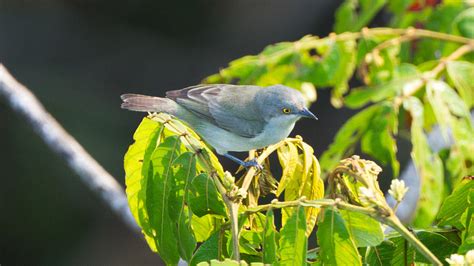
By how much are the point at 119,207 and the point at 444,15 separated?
202 centimetres

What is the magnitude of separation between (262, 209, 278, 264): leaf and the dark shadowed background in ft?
16.2

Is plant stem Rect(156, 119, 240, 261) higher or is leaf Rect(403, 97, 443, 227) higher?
plant stem Rect(156, 119, 240, 261)

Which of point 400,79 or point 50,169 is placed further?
point 50,169

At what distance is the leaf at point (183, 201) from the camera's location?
7.38 ft

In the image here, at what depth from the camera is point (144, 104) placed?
3.15 meters

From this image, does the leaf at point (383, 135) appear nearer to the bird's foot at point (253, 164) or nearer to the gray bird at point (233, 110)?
the gray bird at point (233, 110)

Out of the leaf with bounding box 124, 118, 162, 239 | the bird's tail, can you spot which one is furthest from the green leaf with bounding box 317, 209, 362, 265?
the bird's tail

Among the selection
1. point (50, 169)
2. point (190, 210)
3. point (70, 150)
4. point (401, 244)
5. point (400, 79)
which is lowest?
point (401, 244)

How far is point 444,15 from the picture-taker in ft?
12.9

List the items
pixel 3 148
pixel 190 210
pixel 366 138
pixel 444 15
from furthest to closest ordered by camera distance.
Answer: pixel 3 148 → pixel 444 15 → pixel 366 138 → pixel 190 210

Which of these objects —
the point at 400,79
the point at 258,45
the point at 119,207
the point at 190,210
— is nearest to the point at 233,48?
the point at 258,45

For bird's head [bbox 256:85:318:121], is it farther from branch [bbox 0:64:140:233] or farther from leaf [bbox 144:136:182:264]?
leaf [bbox 144:136:182:264]

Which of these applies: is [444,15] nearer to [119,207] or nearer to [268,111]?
[268,111]

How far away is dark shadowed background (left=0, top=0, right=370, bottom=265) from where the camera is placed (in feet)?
25.1
